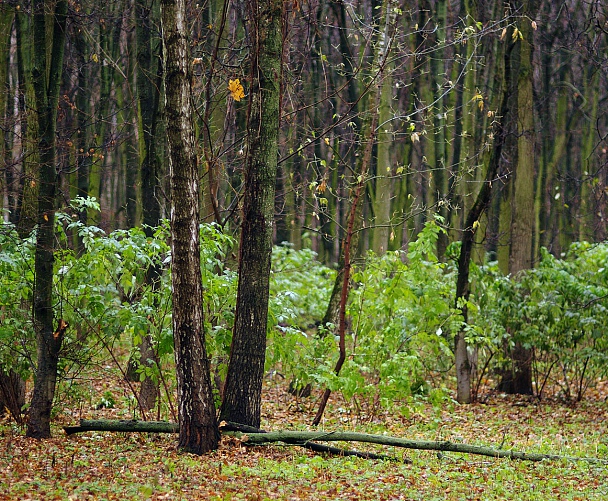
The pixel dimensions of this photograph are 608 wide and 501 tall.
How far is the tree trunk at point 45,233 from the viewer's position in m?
8.06

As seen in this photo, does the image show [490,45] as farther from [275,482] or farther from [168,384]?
[275,482]

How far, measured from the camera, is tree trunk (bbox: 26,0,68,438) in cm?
806

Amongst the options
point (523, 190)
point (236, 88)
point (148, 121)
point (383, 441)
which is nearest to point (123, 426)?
point (383, 441)

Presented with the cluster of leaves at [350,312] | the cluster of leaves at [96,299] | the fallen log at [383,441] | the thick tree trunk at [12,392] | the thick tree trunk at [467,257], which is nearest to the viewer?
the fallen log at [383,441]

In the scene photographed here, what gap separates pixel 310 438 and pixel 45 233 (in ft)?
12.0

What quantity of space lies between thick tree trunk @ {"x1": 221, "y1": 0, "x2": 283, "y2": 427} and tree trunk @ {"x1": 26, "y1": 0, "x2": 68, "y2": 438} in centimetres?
202

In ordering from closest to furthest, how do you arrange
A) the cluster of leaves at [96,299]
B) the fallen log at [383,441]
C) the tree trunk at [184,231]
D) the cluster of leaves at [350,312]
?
1. the tree trunk at [184,231]
2. the fallen log at [383,441]
3. the cluster of leaves at [96,299]
4. the cluster of leaves at [350,312]

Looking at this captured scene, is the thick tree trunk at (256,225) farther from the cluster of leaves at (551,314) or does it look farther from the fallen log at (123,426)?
the cluster of leaves at (551,314)

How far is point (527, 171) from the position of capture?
14.2 metres

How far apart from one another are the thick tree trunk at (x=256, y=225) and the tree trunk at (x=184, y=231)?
0.67 m

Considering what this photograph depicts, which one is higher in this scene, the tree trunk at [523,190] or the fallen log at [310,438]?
the tree trunk at [523,190]

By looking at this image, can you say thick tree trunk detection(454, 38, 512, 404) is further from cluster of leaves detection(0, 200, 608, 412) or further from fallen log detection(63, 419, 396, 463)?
fallen log detection(63, 419, 396, 463)

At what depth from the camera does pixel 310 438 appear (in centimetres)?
800

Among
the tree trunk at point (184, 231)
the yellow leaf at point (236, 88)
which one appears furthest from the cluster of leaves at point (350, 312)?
the yellow leaf at point (236, 88)
